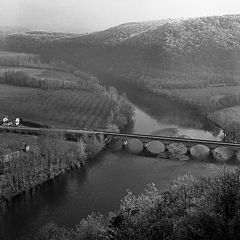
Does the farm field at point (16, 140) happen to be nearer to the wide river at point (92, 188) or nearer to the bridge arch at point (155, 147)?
the wide river at point (92, 188)

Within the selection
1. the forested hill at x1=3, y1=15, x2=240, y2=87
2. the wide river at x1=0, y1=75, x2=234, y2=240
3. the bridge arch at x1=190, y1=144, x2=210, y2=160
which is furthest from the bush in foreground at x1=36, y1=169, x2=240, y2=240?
the forested hill at x1=3, y1=15, x2=240, y2=87

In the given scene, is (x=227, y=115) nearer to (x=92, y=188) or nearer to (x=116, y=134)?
(x=116, y=134)

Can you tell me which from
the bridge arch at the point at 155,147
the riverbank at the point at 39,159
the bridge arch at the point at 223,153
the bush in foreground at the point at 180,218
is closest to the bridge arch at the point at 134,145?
the bridge arch at the point at 155,147

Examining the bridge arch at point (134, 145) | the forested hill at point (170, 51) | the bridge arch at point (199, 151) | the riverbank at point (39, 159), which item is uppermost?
the forested hill at point (170, 51)

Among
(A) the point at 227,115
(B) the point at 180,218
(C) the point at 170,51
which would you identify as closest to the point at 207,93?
(A) the point at 227,115

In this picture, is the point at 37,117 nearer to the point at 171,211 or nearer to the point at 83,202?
the point at 83,202

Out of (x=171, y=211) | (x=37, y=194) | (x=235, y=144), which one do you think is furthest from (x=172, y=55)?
(x=171, y=211)
